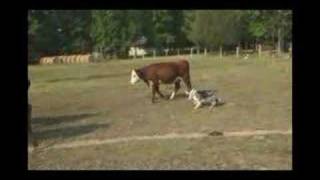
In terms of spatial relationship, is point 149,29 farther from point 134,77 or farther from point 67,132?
point 67,132

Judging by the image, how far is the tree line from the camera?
16.4 metres

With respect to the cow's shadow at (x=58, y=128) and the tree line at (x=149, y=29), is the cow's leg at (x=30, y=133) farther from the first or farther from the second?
the tree line at (x=149, y=29)

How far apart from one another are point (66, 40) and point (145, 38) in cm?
109

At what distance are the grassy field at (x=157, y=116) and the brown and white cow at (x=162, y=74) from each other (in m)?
0.09

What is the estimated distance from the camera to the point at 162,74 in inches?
662

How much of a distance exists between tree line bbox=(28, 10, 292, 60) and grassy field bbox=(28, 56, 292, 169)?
0.26 m

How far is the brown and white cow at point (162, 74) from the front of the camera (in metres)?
16.6

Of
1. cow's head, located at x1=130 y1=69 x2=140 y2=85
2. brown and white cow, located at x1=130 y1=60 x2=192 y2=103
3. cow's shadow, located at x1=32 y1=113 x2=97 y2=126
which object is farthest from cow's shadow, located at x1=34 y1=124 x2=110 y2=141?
brown and white cow, located at x1=130 y1=60 x2=192 y2=103

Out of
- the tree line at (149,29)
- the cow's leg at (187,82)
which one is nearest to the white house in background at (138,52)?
the tree line at (149,29)

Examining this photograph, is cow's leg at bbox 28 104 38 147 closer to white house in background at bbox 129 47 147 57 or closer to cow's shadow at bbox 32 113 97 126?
cow's shadow at bbox 32 113 97 126

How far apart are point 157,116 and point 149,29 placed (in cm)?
121

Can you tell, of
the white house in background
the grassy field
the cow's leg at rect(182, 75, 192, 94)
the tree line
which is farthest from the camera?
the cow's leg at rect(182, 75, 192, 94)

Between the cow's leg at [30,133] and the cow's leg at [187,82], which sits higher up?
the cow's leg at [187,82]
